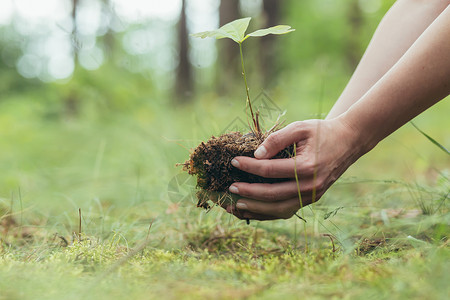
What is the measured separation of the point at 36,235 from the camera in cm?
141

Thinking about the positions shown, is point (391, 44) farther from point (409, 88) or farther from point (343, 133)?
A: point (343, 133)

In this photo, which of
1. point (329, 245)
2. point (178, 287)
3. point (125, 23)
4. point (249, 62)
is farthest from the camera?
point (249, 62)

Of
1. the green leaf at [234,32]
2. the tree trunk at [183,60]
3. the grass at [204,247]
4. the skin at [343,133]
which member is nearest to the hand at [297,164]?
the skin at [343,133]

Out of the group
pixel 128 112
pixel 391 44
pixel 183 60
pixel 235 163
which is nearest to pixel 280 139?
pixel 235 163

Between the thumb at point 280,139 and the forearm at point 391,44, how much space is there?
1.29ft

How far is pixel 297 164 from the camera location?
1047mm

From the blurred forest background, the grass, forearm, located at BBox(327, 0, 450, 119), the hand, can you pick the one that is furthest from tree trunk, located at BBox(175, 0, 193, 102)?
the hand

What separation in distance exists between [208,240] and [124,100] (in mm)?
3346

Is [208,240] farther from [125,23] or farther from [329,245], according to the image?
[125,23]

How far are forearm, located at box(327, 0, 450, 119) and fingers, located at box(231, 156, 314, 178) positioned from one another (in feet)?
1.42

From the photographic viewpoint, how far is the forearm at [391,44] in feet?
4.66

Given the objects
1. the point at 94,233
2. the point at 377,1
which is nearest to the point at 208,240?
the point at 94,233

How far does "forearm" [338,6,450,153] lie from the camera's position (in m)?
1.00

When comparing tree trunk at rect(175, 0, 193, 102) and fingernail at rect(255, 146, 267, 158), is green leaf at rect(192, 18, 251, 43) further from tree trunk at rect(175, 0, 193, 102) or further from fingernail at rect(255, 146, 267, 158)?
tree trunk at rect(175, 0, 193, 102)
